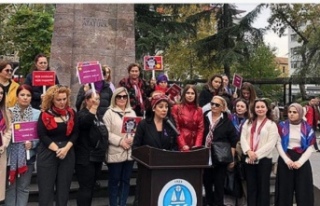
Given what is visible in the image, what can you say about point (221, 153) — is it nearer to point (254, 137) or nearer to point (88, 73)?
point (254, 137)

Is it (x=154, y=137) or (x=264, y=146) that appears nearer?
(x=154, y=137)

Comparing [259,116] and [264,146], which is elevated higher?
[259,116]

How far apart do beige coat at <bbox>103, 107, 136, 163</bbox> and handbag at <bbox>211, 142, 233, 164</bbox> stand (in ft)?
3.63

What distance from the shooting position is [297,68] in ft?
72.6

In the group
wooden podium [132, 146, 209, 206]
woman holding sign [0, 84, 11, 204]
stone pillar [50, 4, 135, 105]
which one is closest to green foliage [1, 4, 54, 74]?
stone pillar [50, 4, 135, 105]

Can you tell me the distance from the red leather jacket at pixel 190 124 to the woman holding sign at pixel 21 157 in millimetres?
1787

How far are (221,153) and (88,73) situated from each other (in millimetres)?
2029

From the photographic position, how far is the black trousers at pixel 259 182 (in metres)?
5.54

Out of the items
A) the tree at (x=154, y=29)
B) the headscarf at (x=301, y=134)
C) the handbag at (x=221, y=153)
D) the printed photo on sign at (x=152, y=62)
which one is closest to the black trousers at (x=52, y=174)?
the handbag at (x=221, y=153)

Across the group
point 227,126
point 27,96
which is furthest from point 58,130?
point 227,126

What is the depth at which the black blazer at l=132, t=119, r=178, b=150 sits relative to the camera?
4.89m

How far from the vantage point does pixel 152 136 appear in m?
4.90

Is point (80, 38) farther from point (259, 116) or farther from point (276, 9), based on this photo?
point (276, 9)

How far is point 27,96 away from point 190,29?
46.5ft
